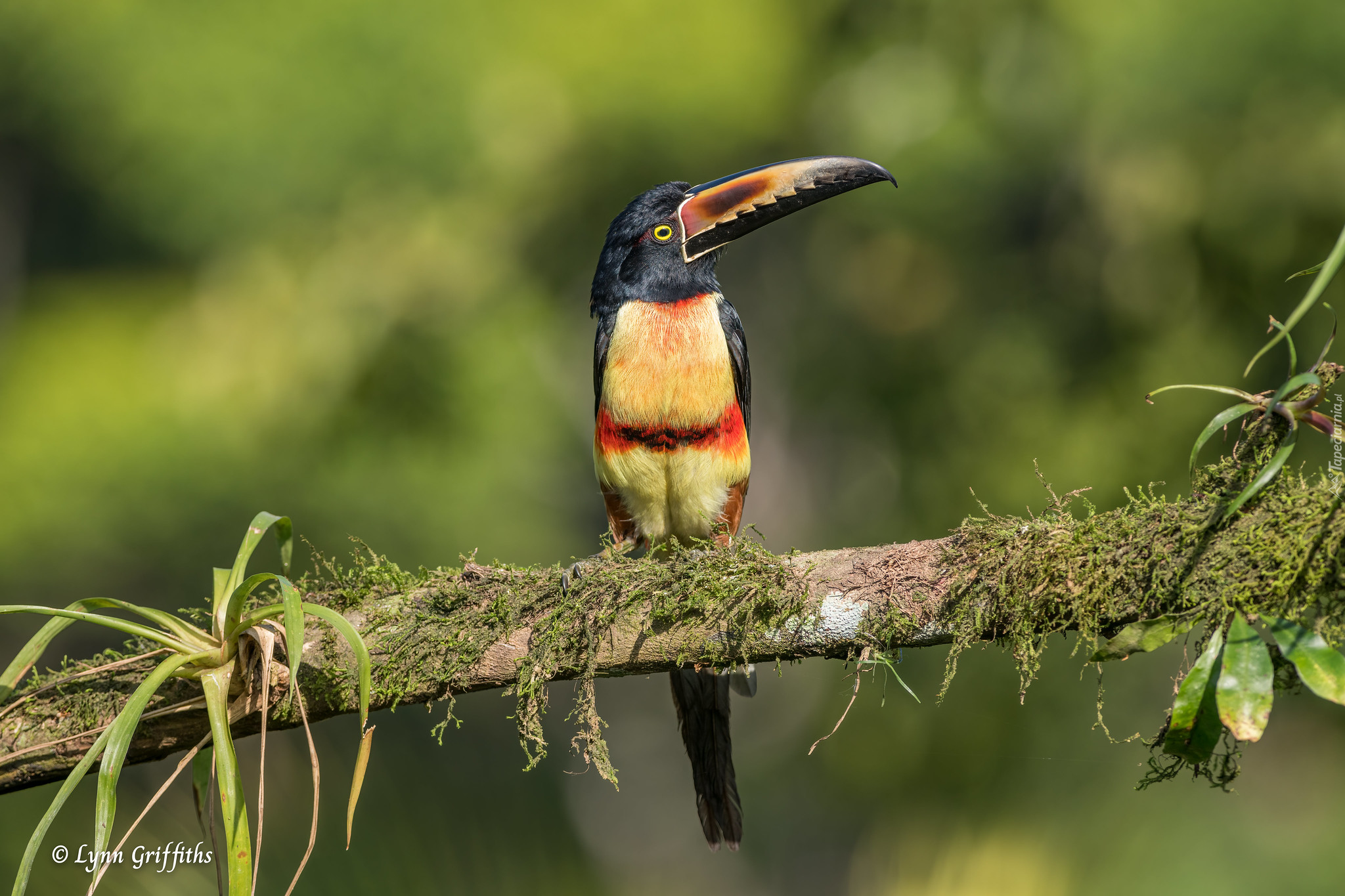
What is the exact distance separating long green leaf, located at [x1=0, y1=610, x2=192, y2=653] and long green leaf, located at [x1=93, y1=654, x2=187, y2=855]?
133mm

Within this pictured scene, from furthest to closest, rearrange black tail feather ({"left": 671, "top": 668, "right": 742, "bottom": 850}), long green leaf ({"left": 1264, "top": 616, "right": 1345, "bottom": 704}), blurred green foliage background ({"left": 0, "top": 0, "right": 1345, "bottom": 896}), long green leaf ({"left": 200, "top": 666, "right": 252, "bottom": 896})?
blurred green foliage background ({"left": 0, "top": 0, "right": 1345, "bottom": 896})
black tail feather ({"left": 671, "top": 668, "right": 742, "bottom": 850})
long green leaf ({"left": 200, "top": 666, "right": 252, "bottom": 896})
long green leaf ({"left": 1264, "top": 616, "right": 1345, "bottom": 704})

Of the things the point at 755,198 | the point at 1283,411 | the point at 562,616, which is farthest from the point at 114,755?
the point at 755,198

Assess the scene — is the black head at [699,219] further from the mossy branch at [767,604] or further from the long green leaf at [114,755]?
the long green leaf at [114,755]

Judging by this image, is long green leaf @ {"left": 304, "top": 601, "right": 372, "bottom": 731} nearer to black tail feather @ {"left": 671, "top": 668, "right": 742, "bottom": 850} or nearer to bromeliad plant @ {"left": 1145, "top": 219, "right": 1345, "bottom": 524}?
black tail feather @ {"left": 671, "top": 668, "right": 742, "bottom": 850}

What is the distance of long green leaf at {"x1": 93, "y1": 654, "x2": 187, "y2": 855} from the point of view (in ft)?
7.73

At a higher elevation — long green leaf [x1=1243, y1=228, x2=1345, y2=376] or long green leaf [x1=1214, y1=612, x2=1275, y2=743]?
A: long green leaf [x1=1243, y1=228, x2=1345, y2=376]

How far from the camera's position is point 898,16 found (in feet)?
29.3

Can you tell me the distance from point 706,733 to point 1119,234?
18.8 ft

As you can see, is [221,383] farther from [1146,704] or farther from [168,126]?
[1146,704]

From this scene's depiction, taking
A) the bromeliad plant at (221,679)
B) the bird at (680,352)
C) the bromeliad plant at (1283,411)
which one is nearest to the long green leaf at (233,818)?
the bromeliad plant at (221,679)

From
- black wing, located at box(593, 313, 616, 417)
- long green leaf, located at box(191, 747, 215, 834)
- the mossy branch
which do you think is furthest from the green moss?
black wing, located at box(593, 313, 616, 417)

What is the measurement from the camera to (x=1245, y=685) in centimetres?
208

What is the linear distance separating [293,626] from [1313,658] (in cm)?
216

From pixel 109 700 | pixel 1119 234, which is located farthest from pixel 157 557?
pixel 1119 234
